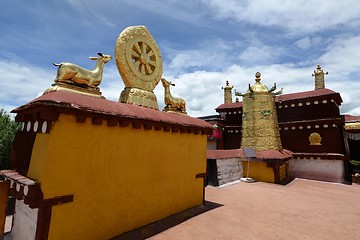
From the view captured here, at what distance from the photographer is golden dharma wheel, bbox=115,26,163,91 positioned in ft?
24.1

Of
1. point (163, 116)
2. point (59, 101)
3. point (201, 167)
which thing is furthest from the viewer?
point (201, 167)

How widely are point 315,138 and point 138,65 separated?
16155 mm

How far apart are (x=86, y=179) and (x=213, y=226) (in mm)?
3976

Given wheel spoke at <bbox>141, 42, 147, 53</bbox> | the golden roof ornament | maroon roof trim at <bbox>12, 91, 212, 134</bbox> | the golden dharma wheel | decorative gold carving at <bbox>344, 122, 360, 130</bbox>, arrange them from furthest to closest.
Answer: decorative gold carving at <bbox>344, 122, 360, 130</bbox> < the golden roof ornament < wheel spoke at <bbox>141, 42, 147, 53</bbox> < the golden dharma wheel < maroon roof trim at <bbox>12, 91, 212, 134</bbox>

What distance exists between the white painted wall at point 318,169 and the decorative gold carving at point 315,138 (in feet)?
4.78

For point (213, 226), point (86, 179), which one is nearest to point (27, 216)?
point (86, 179)

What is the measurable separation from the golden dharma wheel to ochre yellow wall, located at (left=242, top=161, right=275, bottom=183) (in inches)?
410

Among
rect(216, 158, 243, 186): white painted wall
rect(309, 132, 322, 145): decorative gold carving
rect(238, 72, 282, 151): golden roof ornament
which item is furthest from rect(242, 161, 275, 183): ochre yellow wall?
rect(309, 132, 322, 145): decorative gold carving

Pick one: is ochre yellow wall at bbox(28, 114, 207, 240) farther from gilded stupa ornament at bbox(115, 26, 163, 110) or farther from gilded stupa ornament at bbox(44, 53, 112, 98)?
gilded stupa ornament at bbox(115, 26, 163, 110)

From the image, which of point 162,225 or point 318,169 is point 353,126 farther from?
point 162,225

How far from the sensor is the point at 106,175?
205 inches

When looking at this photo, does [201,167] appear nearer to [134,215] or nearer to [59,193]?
[134,215]

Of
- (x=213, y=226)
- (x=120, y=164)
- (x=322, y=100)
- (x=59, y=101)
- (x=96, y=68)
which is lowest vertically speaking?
(x=213, y=226)

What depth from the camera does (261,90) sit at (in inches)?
703
